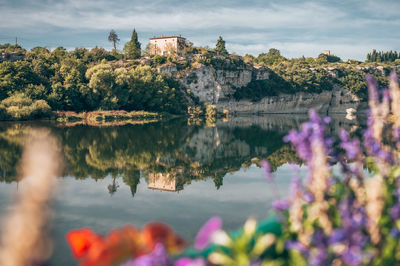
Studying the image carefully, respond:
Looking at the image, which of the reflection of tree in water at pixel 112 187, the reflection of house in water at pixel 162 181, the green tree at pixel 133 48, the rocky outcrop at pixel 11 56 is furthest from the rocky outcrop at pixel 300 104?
the reflection of tree in water at pixel 112 187

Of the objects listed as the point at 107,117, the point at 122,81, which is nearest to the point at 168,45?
the point at 122,81

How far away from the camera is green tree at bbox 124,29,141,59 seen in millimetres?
75625

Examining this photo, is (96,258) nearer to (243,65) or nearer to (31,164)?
(31,164)

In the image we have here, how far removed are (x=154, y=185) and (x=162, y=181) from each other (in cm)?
39

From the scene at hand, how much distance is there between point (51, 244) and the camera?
1441 millimetres

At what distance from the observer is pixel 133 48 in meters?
75.8

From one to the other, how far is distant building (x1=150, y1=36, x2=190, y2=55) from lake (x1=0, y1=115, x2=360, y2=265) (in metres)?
67.8

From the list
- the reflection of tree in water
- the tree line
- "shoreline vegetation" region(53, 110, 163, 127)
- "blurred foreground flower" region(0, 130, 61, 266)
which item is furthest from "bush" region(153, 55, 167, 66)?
the tree line

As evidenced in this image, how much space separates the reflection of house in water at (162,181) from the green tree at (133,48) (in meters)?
66.3

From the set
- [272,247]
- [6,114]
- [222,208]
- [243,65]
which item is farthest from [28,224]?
[243,65]

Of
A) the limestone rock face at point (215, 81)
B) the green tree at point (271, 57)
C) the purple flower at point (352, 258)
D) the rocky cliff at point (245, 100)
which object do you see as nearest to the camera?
the purple flower at point (352, 258)

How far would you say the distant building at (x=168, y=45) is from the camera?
85.8m

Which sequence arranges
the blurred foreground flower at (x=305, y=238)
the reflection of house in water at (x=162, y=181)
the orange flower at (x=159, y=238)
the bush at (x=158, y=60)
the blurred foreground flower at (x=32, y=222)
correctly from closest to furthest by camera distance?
the blurred foreground flower at (x=32, y=222), the blurred foreground flower at (x=305, y=238), the orange flower at (x=159, y=238), the reflection of house in water at (x=162, y=181), the bush at (x=158, y=60)

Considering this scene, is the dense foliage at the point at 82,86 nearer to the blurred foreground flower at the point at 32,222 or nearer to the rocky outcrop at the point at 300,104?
the rocky outcrop at the point at 300,104
